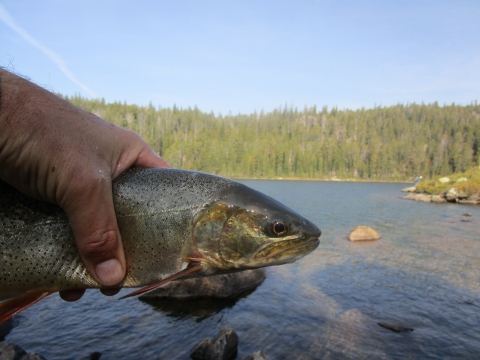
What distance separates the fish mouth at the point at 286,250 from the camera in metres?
2.94

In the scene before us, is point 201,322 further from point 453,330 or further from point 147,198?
point 147,198

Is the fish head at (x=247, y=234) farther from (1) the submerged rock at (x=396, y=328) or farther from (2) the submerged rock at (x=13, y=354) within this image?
(1) the submerged rock at (x=396, y=328)

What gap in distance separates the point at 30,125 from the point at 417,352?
1094cm

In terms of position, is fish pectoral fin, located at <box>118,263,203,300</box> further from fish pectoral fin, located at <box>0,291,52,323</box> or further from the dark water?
the dark water

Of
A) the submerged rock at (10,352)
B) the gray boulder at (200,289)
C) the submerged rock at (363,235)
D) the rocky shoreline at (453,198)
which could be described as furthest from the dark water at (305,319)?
the rocky shoreline at (453,198)

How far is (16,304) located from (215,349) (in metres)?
6.72

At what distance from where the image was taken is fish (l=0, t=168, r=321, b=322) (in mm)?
2758

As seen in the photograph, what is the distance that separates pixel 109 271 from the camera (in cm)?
281

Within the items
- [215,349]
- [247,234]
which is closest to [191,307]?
[215,349]

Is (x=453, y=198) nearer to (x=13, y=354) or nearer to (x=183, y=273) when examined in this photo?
(x=13, y=354)

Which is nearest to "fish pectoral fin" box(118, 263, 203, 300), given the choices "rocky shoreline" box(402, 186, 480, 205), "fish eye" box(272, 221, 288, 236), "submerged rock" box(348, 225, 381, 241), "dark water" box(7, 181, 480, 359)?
"fish eye" box(272, 221, 288, 236)

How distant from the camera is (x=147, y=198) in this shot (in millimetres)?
2945

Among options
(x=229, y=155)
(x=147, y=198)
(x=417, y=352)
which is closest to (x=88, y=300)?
(x=417, y=352)

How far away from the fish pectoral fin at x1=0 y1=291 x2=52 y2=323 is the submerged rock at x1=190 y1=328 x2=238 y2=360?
659cm
